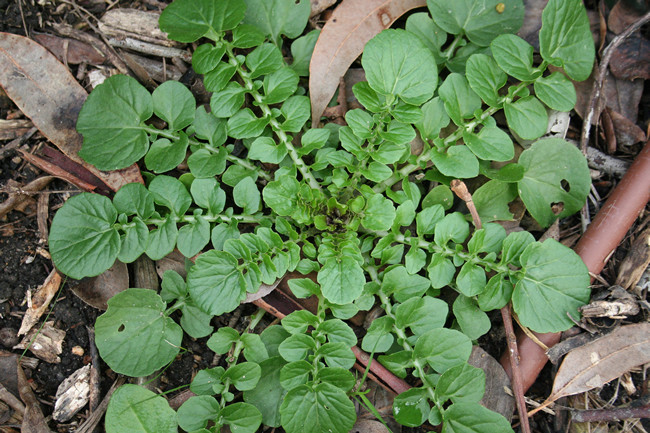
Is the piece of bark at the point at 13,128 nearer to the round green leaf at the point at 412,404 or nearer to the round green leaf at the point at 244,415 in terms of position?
the round green leaf at the point at 244,415

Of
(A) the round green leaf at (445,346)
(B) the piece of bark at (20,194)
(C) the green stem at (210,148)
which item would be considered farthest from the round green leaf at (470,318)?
(B) the piece of bark at (20,194)

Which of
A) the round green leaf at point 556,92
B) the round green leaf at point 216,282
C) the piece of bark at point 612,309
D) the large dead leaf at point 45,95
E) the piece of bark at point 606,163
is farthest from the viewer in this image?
the piece of bark at point 606,163

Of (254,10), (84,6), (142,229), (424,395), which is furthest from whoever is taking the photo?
(84,6)

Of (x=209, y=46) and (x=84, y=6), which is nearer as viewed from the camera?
(x=209, y=46)

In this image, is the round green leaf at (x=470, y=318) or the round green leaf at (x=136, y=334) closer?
the round green leaf at (x=136, y=334)

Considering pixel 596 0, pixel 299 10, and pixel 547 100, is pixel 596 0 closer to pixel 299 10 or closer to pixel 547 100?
pixel 547 100

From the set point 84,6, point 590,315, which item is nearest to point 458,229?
point 590,315

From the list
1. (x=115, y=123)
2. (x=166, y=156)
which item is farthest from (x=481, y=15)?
(x=115, y=123)
